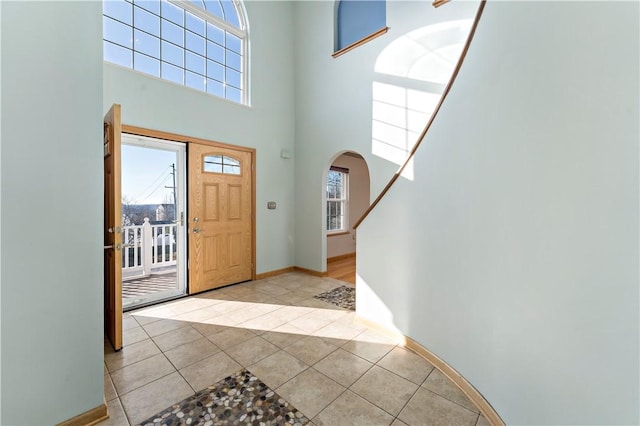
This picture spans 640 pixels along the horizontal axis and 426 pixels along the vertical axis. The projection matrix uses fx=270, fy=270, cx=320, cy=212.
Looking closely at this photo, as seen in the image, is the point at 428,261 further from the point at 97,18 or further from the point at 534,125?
the point at 97,18

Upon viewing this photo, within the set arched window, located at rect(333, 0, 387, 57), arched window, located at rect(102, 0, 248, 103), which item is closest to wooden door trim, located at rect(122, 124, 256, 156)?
arched window, located at rect(102, 0, 248, 103)

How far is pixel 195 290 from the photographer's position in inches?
145

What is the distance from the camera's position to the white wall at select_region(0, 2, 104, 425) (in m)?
1.25

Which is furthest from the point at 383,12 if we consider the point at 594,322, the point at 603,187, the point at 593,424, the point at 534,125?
the point at 593,424

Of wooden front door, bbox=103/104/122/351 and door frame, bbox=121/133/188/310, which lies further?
door frame, bbox=121/133/188/310

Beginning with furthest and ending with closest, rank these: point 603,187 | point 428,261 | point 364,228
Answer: point 364,228
point 428,261
point 603,187

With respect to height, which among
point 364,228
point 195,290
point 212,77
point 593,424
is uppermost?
point 212,77

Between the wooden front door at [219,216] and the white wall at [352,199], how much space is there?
225 cm

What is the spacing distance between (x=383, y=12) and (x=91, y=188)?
4.13m

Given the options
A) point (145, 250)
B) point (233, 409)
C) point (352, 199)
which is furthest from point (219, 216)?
point (352, 199)

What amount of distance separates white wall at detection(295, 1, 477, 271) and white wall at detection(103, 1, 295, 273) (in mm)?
214

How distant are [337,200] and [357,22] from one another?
3.44 m

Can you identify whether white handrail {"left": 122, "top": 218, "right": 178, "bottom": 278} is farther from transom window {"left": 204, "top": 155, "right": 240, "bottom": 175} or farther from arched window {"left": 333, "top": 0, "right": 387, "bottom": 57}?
arched window {"left": 333, "top": 0, "right": 387, "bottom": 57}

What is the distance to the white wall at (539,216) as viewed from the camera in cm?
86
